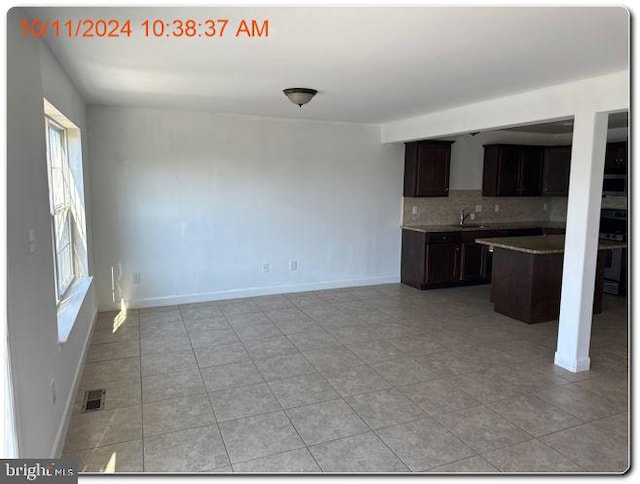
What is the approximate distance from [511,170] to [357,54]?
4832mm

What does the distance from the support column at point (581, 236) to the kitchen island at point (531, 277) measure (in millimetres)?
1022

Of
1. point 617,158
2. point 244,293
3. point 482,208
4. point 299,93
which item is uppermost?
point 299,93

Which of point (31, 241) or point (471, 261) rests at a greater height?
point (31, 241)

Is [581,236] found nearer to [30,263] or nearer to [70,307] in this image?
[30,263]

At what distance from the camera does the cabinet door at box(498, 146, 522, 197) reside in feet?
22.1

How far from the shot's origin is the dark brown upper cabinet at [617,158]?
627 cm

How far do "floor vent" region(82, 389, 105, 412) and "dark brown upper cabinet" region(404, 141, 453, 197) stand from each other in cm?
459

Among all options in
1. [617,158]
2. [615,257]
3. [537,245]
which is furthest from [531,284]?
[617,158]

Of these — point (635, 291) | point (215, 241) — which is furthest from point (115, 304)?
point (635, 291)

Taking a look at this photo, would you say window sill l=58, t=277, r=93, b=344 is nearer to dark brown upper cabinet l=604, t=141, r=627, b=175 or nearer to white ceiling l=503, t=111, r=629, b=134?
white ceiling l=503, t=111, r=629, b=134

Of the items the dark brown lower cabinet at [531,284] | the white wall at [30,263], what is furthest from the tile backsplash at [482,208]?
the white wall at [30,263]

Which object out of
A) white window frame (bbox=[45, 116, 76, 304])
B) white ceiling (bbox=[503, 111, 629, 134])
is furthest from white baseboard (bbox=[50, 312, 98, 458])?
white ceiling (bbox=[503, 111, 629, 134])

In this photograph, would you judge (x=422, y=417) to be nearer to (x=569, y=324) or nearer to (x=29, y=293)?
(x=569, y=324)

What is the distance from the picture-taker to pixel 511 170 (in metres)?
6.83
